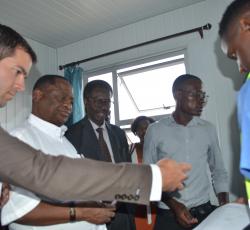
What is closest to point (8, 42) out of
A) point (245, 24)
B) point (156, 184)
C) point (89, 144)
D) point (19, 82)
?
point (19, 82)

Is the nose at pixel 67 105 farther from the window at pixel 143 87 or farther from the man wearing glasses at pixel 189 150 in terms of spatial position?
the window at pixel 143 87

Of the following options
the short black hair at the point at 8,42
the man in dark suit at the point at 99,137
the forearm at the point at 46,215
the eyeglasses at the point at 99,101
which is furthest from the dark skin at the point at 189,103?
the short black hair at the point at 8,42

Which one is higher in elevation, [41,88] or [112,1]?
[112,1]

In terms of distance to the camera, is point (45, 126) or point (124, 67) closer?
point (45, 126)

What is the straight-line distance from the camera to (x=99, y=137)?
1.91 metres

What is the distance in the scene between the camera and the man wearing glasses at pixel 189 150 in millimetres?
1832

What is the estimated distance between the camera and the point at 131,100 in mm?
3299

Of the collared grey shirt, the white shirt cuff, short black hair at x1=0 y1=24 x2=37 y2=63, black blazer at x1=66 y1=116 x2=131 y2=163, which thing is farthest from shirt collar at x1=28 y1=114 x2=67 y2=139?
the white shirt cuff

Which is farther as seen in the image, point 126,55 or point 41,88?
point 126,55

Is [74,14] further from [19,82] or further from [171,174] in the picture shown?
[171,174]

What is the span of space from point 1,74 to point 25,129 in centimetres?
60

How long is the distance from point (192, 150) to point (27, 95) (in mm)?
2085

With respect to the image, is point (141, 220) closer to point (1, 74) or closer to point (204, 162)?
point (204, 162)

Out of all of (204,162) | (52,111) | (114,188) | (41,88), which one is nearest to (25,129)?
(52,111)
